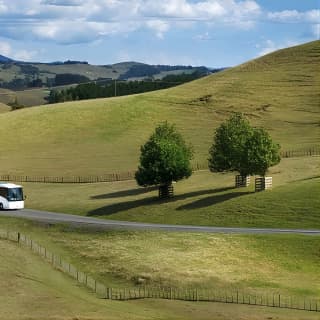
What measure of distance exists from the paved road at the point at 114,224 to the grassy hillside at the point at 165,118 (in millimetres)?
32229

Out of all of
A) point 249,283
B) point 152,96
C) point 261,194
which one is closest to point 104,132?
point 152,96

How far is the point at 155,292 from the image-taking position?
47.0 m

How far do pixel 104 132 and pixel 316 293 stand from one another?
310 ft

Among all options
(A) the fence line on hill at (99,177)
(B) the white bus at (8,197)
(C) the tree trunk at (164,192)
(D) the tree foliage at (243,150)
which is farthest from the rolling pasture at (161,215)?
(B) the white bus at (8,197)

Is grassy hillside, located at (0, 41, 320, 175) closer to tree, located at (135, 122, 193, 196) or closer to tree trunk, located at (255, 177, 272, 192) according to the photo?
tree, located at (135, 122, 193, 196)

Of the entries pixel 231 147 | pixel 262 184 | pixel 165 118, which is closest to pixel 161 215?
pixel 262 184

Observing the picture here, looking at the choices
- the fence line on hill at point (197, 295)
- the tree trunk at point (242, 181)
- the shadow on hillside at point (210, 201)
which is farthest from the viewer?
the tree trunk at point (242, 181)

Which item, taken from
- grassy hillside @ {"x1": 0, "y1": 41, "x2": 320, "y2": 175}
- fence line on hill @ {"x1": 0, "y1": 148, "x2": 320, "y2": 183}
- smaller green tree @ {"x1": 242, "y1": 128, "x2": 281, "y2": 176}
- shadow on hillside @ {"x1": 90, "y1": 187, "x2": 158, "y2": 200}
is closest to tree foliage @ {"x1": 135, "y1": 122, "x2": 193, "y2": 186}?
shadow on hillside @ {"x1": 90, "y1": 187, "x2": 158, "y2": 200}

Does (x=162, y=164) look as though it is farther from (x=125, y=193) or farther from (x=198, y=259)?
(x=198, y=259)

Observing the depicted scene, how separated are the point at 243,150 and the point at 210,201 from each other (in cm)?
760

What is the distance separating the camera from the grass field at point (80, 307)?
38750mm

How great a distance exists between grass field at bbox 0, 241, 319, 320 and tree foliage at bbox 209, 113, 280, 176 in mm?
32512

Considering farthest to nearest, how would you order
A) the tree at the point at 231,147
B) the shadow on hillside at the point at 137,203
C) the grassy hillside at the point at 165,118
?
1. the grassy hillside at the point at 165,118
2. the tree at the point at 231,147
3. the shadow on hillside at the point at 137,203

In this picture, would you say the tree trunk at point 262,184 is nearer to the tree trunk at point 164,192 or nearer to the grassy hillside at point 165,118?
the tree trunk at point 164,192
